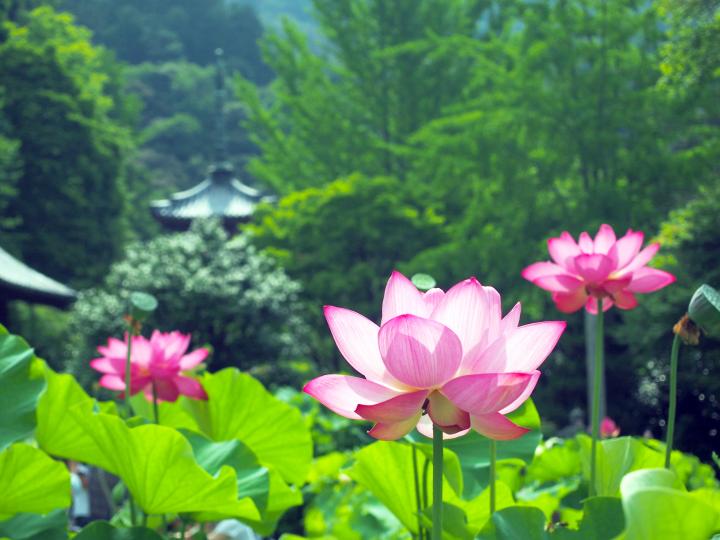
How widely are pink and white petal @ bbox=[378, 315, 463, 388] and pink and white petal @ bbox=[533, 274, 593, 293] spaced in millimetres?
413

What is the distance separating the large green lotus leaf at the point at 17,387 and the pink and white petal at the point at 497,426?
1.22 ft

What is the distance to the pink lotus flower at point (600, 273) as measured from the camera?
86cm

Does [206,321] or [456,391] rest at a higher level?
[456,391]

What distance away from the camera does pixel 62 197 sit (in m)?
13.0

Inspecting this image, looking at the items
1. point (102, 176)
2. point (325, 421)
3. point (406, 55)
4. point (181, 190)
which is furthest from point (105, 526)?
point (181, 190)

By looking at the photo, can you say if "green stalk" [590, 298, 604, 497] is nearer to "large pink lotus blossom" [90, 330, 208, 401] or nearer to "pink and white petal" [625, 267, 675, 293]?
"pink and white petal" [625, 267, 675, 293]

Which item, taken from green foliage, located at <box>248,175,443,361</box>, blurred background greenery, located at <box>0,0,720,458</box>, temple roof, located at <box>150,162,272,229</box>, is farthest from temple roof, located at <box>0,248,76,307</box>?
temple roof, located at <box>150,162,272,229</box>

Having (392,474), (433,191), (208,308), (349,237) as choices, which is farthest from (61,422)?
(433,191)

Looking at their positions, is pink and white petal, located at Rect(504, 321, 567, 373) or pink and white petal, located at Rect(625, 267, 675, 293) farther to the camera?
pink and white petal, located at Rect(625, 267, 675, 293)

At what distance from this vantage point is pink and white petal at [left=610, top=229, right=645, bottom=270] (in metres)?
0.87

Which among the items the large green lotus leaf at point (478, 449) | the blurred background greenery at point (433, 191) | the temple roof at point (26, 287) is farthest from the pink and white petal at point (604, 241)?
the temple roof at point (26, 287)

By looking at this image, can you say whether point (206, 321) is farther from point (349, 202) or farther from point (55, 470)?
point (55, 470)

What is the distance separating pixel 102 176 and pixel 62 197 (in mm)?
788

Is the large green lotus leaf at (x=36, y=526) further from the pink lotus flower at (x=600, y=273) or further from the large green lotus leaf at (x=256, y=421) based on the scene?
the pink lotus flower at (x=600, y=273)
